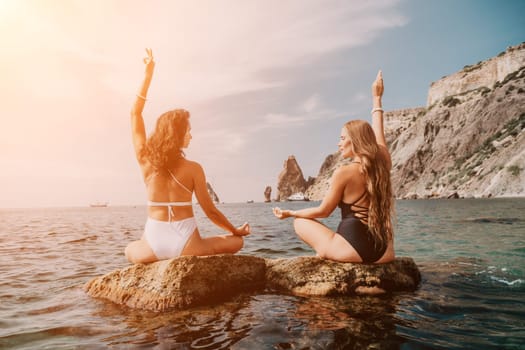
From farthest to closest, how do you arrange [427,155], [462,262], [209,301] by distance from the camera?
1. [427,155]
2. [462,262]
3. [209,301]

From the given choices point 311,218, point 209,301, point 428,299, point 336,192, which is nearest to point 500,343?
point 428,299

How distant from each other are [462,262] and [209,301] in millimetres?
6123

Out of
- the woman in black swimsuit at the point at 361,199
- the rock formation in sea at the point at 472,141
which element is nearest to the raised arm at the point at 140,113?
the woman in black swimsuit at the point at 361,199

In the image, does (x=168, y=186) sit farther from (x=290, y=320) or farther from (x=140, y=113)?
(x=290, y=320)

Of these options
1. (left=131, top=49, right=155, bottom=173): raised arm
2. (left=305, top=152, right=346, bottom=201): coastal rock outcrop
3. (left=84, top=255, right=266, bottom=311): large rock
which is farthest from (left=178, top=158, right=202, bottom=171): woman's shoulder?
Answer: (left=305, top=152, right=346, bottom=201): coastal rock outcrop

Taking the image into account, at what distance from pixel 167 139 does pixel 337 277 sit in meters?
3.02

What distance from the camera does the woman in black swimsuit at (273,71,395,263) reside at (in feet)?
15.2

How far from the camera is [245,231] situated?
17.2 feet

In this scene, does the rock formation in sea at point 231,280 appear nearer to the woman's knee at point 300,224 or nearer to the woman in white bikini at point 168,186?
the woman in white bikini at point 168,186

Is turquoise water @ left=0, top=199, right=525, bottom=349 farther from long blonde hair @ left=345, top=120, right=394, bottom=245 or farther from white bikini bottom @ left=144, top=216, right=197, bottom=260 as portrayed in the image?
long blonde hair @ left=345, top=120, right=394, bottom=245

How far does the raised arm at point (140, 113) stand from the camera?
15.5 ft

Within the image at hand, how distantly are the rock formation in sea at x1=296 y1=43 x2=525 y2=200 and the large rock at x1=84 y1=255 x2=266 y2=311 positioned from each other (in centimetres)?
5821

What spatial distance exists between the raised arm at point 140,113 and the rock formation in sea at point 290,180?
181701mm

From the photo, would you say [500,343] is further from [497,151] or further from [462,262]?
Result: [497,151]
